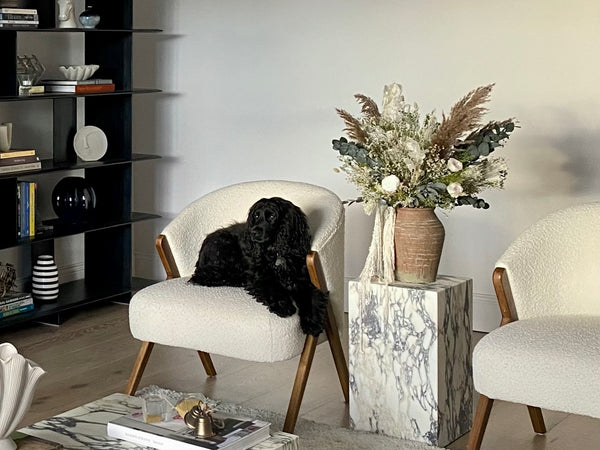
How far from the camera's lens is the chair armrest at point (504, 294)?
10.1 ft

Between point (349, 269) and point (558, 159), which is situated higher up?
point (558, 159)

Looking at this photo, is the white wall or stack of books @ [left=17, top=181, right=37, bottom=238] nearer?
the white wall

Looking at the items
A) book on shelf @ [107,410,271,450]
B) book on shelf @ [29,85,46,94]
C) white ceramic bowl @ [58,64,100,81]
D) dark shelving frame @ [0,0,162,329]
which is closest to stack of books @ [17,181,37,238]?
dark shelving frame @ [0,0,162,329]

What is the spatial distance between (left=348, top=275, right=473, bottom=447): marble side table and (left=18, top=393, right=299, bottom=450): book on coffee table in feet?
2.57

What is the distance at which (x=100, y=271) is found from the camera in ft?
16.7

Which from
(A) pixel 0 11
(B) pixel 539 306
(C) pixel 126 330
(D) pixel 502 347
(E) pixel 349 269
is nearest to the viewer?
(D) pixel 502 347

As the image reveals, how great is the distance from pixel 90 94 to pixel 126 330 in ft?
3.72

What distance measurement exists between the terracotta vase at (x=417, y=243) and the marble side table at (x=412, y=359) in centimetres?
5

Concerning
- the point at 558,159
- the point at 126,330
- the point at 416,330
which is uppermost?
the point at 558,159

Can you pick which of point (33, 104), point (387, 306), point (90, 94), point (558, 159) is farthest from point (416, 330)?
point (33, 104)

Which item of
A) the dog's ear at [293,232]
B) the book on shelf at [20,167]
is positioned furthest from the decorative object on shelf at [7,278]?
the dog's ear at [293,232]

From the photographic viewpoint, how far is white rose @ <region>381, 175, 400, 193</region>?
10.2 ft

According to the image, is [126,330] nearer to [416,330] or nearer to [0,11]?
[0,11]

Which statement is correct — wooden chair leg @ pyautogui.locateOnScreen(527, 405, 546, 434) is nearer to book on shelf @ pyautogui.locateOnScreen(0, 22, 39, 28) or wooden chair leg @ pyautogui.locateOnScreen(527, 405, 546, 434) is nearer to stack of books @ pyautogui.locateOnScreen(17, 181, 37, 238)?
stack of books @ pyautogui.locateOnScreen(17, 181, 37, 238)
